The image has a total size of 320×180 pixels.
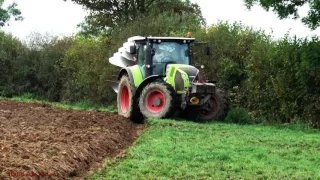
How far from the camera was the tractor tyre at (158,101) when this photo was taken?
14.0m

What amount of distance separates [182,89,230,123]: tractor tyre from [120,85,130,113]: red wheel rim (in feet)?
7.50

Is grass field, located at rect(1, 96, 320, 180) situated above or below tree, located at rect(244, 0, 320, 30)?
below

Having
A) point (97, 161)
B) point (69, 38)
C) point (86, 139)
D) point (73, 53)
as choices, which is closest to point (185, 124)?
point (86, 139)

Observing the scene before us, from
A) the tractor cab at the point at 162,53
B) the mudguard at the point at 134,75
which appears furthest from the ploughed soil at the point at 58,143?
the tractor cab at the point at 162,53

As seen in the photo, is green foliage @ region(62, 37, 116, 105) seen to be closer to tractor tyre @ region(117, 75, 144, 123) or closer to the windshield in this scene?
tractor tyre @ region(117, 75, 144, 123)

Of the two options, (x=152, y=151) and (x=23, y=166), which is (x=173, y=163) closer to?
(x=152, y=151)

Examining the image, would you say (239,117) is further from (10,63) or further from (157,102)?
(10,63)

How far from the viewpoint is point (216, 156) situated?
343 inches

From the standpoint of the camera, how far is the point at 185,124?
42.3ft

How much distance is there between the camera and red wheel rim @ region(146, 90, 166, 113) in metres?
14.4

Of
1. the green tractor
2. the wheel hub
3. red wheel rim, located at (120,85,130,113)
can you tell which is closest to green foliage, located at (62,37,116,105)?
red wheel rim, located at (120,85,130,113)

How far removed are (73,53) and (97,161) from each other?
584 inches

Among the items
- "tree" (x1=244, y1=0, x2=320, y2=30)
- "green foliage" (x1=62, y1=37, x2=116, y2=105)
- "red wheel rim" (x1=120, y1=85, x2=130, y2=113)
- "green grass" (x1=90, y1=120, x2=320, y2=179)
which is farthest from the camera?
"green foliage" (x1=62, y1=37, x2=116, y2=105)

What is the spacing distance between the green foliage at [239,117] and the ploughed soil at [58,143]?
303 cm
